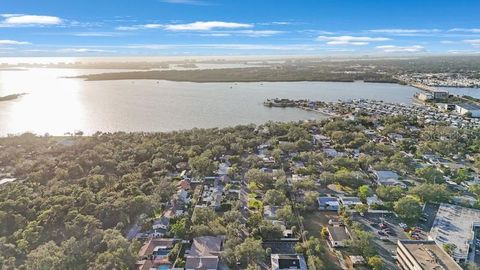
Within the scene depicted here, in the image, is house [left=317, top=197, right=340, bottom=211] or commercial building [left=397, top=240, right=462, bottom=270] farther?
house [left=317, top=197, right=340, bottom=211]

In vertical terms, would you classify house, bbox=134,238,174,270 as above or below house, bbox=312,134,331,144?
below

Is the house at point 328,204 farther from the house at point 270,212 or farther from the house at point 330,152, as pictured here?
the house at point 330,152

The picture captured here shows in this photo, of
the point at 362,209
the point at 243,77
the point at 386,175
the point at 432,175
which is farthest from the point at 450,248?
the point at 243,77

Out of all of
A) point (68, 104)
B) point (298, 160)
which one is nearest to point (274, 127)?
point (298, 160)

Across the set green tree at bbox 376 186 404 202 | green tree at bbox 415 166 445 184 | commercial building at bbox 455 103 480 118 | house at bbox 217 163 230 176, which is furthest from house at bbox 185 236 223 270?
commercial building at bbox 455 103 480 118

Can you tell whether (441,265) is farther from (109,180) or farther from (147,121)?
(147,121)

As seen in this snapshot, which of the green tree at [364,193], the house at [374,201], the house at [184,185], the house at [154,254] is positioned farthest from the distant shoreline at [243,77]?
the house at [154,254]

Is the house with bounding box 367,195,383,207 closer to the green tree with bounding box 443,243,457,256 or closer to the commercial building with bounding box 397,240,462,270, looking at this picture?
the green tree with bounding box 443,243,457,256

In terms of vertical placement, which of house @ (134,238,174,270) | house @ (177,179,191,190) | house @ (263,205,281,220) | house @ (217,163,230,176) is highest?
house @ (217,163,230,176)
